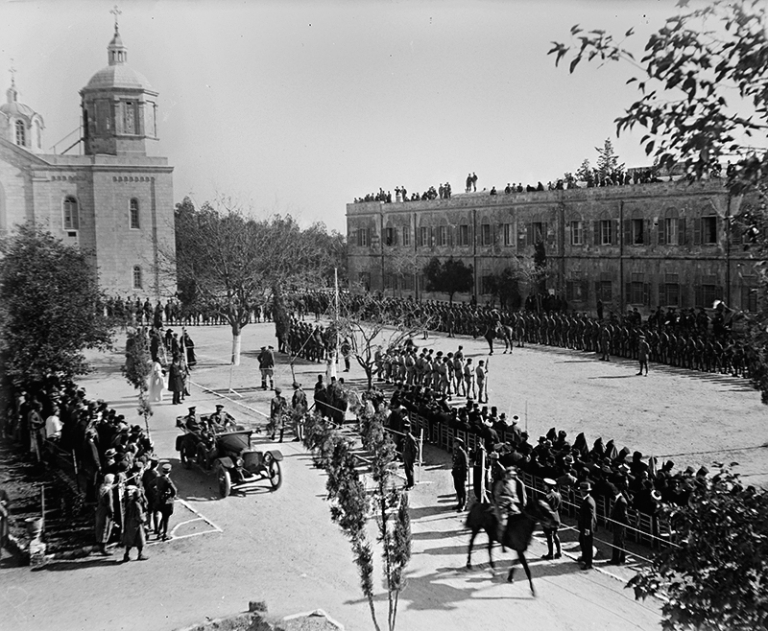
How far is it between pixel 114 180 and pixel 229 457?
35.2 metres

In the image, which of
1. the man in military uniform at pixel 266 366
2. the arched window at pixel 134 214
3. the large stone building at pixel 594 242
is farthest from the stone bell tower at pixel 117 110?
the man in military uniform at pixel 266 366

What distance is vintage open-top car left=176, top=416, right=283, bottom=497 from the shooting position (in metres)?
14.0

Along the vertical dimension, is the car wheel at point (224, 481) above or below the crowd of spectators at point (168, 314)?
below

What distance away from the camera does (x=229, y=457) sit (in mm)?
14266

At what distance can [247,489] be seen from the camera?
1430 centimetres

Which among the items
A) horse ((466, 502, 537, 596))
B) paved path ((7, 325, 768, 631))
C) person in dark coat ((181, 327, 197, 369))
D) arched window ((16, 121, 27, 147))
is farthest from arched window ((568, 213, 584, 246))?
horse ((466, 502, 537, 596))

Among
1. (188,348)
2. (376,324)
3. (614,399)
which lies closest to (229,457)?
(376,324)

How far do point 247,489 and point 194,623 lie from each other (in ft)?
16.8

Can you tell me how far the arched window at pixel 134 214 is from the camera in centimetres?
4672

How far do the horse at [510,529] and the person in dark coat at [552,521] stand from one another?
0.19m

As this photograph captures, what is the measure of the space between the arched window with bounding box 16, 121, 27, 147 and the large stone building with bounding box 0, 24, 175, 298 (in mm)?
157

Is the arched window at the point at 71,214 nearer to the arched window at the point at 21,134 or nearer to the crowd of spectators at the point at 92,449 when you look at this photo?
the arched window at the point at 21,134

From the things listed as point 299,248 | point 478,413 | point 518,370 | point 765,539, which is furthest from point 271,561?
point 299,248

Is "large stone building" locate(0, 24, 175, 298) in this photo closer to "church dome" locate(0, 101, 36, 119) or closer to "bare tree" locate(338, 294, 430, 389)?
"church dome" locate(0, 101, 36, 119)
